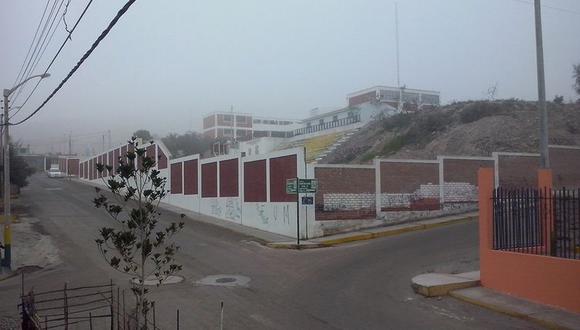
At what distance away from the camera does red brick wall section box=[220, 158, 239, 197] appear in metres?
31.0

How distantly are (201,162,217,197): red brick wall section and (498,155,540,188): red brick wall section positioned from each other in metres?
16.7

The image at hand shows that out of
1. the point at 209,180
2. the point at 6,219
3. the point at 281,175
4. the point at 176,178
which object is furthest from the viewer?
the point at 176,178

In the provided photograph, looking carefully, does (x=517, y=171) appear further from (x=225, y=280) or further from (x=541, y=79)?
(x=225, y=280)

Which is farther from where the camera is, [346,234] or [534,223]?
[346,234]

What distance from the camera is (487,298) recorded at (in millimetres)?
11125

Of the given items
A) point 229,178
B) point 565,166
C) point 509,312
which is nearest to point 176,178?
point 229,178

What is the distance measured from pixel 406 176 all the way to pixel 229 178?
10.7 metres

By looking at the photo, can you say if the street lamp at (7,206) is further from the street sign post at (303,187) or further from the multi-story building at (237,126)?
the multi-story building at (237,126)

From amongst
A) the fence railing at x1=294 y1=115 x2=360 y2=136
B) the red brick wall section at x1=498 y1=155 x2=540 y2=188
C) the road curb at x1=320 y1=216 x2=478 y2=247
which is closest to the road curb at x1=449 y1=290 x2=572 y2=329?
the road curb at x1=320 y1=216 x2=478 y2=247

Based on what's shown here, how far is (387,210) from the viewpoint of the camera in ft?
84.5

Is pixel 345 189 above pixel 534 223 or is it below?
above

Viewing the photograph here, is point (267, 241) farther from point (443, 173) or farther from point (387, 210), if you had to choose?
point (443, 173)

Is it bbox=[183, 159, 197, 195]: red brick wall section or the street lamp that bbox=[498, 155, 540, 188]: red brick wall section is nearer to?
bbox=[183, 159, 197, 195]: red brick wall section

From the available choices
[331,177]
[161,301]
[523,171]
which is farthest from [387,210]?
[161,301]
